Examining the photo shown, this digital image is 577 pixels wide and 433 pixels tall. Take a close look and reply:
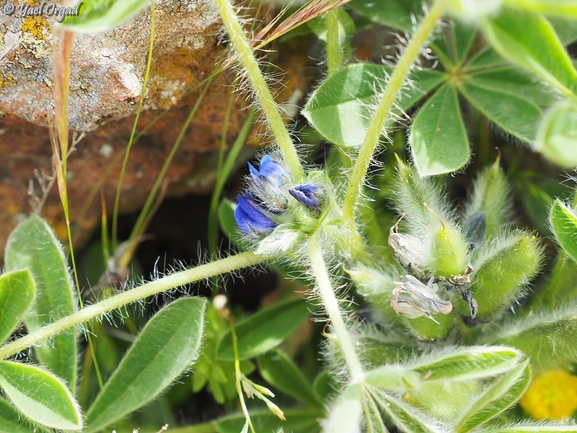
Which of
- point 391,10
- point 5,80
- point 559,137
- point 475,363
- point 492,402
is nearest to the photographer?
point 559,137

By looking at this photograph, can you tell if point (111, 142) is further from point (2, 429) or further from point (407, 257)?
point (407, 257)

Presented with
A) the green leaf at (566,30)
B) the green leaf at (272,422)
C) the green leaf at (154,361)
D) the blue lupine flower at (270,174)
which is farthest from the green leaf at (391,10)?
the green leaf at (272,422)

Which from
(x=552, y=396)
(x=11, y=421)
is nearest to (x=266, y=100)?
(x=11, y=421)

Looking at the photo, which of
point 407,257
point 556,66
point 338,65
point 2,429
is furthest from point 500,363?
point 2,429

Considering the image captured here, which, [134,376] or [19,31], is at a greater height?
[19,31]

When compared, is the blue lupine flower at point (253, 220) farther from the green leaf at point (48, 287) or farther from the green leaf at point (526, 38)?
the green leaf at point (526, 38)

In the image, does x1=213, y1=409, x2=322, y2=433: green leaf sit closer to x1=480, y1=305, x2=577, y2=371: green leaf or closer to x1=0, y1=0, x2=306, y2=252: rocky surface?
x1=480, y1=305, x2=577, y2=371: green leaf

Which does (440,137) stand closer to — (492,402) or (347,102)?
(347,102)
